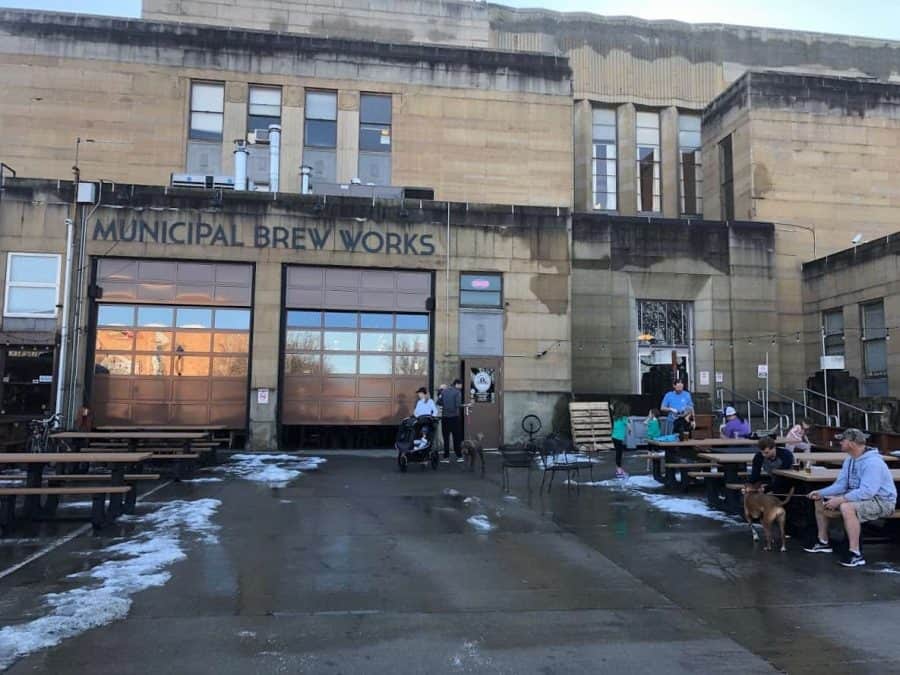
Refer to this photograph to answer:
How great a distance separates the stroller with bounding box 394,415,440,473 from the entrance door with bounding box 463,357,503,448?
394 cm

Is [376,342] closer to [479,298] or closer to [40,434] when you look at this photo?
[479,298]

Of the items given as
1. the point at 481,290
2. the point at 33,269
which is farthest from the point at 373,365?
the point at 33,269

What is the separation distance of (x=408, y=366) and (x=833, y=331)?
1358 centimetres

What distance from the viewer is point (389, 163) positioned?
74.5 feet

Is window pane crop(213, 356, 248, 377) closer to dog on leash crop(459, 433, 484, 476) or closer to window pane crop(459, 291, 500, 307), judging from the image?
window pane crop(459, 291, 500, 307)

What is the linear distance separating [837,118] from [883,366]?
9608mm

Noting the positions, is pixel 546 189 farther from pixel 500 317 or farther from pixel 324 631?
pixel 324 631

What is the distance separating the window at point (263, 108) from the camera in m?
22.4

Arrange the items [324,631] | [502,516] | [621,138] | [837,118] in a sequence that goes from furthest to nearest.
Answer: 1. [621,138]
2. [837,118]
3. [502,516]
4. [324,631]

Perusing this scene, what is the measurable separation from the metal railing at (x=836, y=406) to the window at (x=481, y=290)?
9.78 meters

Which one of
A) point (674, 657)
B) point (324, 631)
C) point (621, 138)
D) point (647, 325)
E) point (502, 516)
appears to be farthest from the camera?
point (621, 138)

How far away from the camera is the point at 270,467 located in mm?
14008

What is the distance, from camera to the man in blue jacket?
695 centimetres

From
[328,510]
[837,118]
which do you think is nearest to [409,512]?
[328,510]
